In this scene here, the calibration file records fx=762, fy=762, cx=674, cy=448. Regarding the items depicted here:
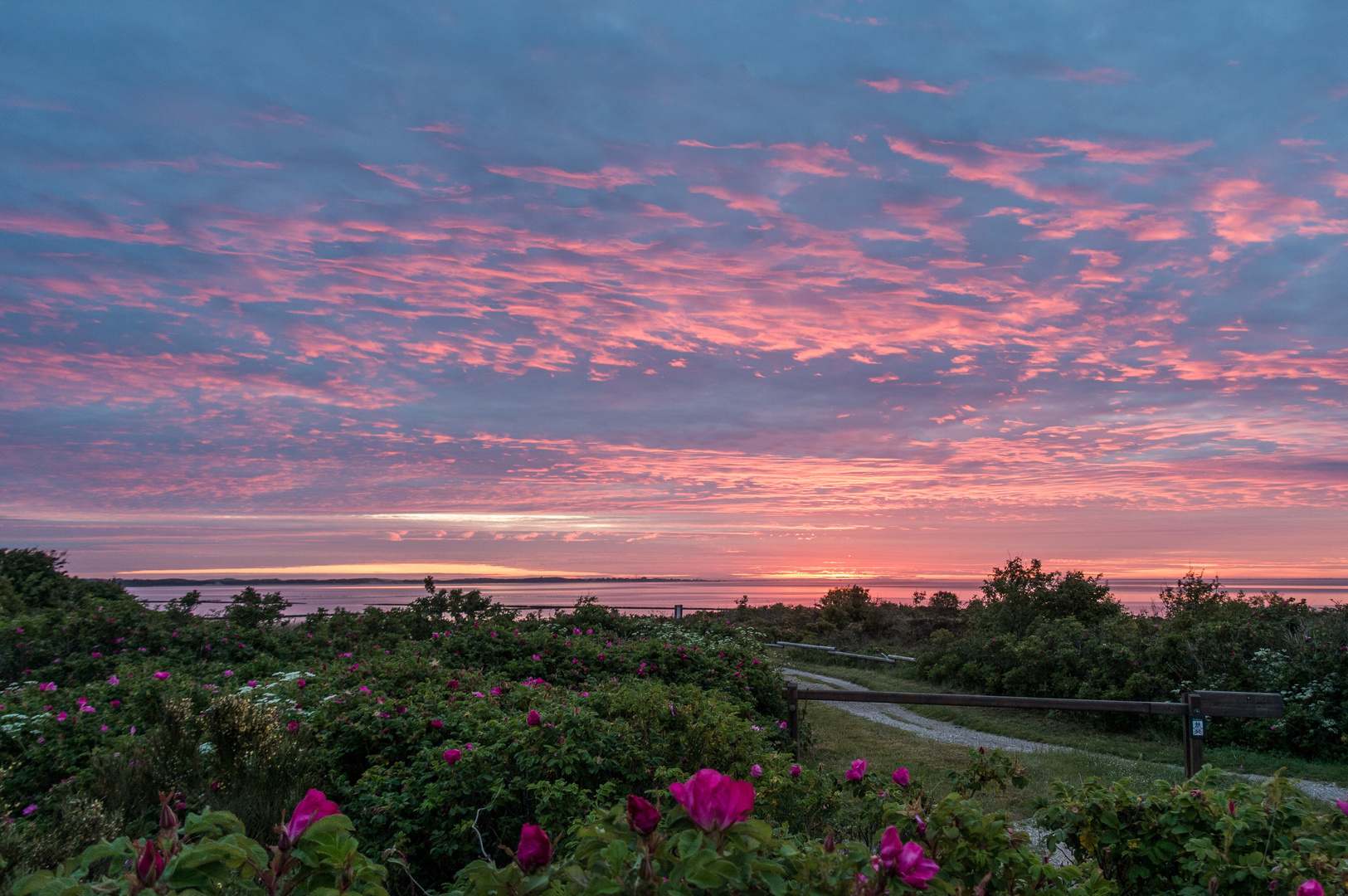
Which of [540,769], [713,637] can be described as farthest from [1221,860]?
[713,637]

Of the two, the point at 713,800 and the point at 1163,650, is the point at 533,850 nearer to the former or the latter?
the point at 713,800

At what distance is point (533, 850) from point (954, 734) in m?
11.8

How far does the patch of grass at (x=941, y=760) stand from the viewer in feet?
24.9

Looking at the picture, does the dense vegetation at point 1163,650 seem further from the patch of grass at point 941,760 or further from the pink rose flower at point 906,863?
the pink rose flower at point 906,863

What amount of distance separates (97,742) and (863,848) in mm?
6144

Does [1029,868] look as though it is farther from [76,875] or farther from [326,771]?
[326,771]

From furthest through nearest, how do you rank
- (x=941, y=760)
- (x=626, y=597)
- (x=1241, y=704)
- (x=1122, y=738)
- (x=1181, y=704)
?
(x=626, y=597) → (x=1122, y=738) → (x=941, y=760) → (x=1181, y=704) → (x=1241, y=704)

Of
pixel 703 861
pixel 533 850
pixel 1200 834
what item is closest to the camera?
pixel 703 861

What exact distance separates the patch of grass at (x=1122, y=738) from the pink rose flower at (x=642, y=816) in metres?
8.02

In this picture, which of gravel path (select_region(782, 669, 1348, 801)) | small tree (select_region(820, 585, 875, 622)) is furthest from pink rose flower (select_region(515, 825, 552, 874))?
small tree (select_region(820, 585, 875, 622))

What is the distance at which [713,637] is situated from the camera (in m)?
10.0

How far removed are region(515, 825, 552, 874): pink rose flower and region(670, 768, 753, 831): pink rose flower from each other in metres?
0.31

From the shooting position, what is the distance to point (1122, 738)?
36.1 feet

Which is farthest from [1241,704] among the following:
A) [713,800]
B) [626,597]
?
[626,597]
